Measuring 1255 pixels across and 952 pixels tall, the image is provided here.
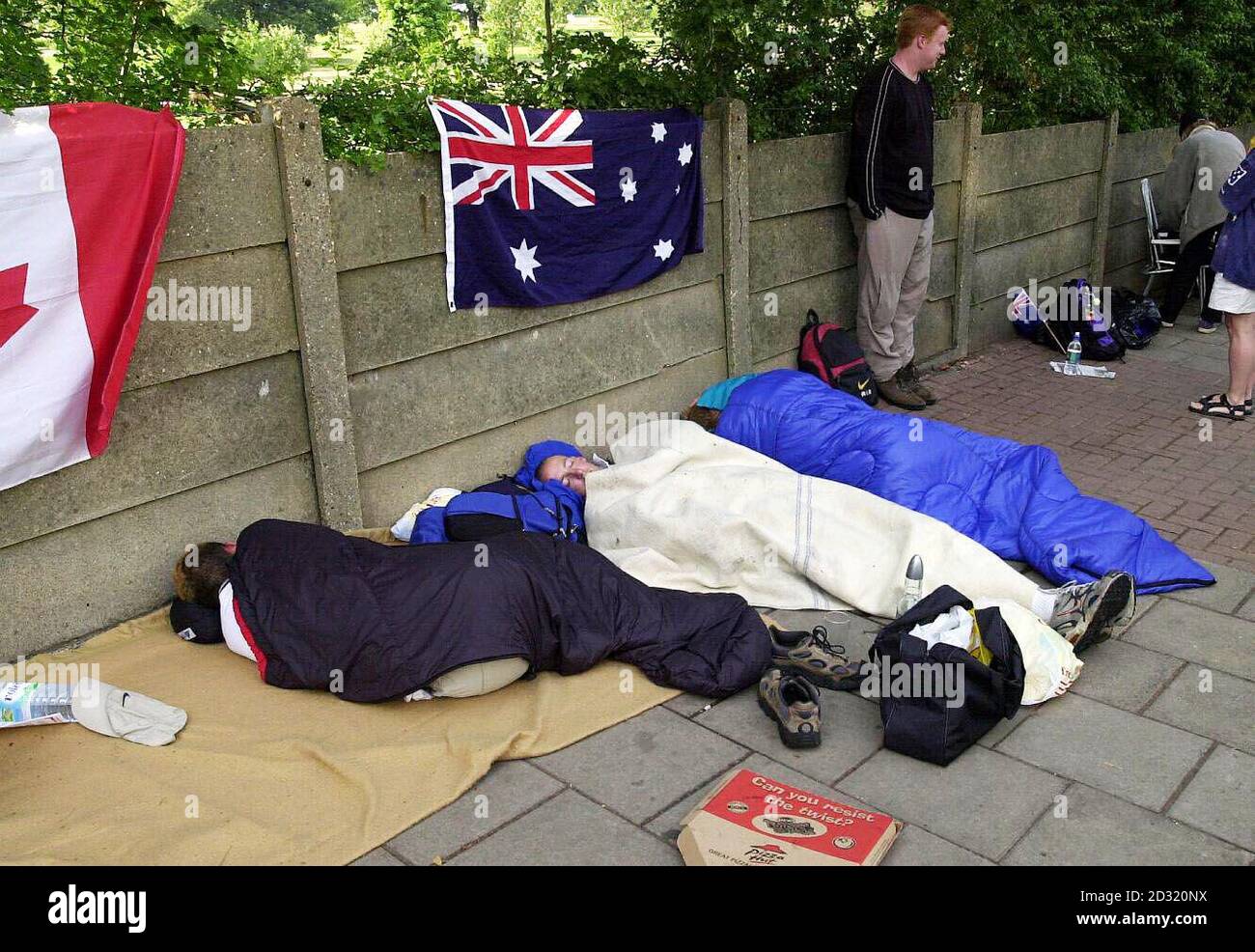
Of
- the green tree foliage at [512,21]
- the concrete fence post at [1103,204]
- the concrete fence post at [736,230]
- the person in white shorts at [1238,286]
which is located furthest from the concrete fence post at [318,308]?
the concrete fence post at [1103,204]

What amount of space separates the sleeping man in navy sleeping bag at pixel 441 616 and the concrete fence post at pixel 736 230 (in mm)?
2506

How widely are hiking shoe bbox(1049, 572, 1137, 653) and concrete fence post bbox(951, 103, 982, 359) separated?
4.38m

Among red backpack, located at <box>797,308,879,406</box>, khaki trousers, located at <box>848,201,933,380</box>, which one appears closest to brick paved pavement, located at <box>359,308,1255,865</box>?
red backpack, located at <box>797,308,879,406</box>

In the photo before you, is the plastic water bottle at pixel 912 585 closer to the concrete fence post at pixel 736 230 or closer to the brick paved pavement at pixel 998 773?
the brick paved pavement at pixel 998 773

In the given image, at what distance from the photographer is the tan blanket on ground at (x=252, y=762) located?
302cm

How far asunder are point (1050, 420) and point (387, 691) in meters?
4.73

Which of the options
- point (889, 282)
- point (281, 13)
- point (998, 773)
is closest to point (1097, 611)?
point (998, 773)

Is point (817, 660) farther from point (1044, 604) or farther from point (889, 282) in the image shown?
point (889, 282)

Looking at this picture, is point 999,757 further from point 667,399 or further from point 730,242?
point 730,242

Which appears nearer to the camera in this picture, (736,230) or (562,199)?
(562,199)

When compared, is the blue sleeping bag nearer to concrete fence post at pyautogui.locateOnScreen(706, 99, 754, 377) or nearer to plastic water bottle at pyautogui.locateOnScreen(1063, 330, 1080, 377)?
concrete fence post at pyautogui.locateOnScreen(706, 99, 754, 377)

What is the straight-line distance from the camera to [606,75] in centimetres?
542

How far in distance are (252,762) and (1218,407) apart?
5.93 metres

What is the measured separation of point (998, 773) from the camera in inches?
131
